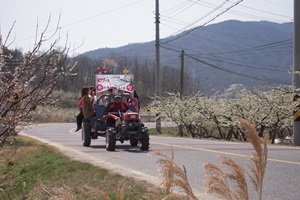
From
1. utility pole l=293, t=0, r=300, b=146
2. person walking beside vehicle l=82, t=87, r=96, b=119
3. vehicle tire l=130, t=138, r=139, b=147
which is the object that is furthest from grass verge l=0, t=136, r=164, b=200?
utility pole l=293, t=0, r=300, b=146

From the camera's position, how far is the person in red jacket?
15.8 m

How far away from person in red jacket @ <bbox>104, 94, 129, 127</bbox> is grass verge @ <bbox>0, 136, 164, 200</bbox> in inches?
74.6

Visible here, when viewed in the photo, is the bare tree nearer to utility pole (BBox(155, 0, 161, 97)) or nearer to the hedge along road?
the hedge along road

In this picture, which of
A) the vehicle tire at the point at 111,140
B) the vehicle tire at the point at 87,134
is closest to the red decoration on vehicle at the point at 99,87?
the vehicle tire at the point at 87,134

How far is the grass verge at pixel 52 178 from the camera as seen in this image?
25.2ft

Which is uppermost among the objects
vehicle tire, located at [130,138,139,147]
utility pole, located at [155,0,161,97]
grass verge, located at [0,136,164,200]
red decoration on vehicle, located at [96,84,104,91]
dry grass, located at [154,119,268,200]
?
utility pole, located at [155,0,161,97]

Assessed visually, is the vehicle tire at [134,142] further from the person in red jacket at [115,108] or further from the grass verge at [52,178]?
the grass verge at [52,178]

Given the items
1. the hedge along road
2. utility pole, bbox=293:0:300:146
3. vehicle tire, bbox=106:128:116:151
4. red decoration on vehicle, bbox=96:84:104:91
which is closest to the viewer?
the hedge along road

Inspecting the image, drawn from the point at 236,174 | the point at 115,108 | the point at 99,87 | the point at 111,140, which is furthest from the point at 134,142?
the point at 99,87

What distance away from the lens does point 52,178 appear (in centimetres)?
1069

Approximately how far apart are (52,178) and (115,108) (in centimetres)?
543

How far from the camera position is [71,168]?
10.9 m

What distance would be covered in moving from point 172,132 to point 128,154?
2264 centimetres

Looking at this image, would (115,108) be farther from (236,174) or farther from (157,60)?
(157,60)
